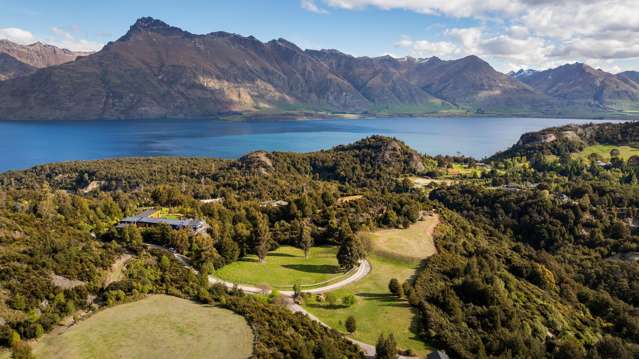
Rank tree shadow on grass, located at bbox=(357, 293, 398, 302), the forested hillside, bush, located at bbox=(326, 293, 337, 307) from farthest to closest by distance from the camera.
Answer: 1. tree shadow on grass, located at bbox=(357, 293, 398, 302)
2. bush, located at bbox=(326, 293, 337, 307)
3. the forested hillside

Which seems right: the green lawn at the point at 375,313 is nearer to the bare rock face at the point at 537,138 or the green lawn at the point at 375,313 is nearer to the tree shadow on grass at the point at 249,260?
the tree shadow on grass at the point at 249,260

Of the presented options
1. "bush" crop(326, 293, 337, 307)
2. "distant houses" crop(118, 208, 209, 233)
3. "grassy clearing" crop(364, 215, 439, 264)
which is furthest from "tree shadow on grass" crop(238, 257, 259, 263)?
"grassy clearing" crop(364, 215, 439, 264)

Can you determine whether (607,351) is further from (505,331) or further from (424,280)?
(424,280)

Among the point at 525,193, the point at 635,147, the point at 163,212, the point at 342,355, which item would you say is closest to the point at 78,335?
the point at 342,355

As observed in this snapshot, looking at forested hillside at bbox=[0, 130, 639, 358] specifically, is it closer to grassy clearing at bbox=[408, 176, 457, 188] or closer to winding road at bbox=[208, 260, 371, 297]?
grassy clearing at bbox=[408, 176, 457, 188]

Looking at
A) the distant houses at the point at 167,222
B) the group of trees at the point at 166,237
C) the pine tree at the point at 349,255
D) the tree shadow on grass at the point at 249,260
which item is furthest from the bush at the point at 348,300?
the distant houses at the point at 167,222

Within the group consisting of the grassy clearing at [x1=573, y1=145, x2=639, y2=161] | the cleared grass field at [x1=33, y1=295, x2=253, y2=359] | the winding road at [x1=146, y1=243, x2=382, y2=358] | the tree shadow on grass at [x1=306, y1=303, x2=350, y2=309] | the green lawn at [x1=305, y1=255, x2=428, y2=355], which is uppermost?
the grassy clearing at [x1=573, y1=145, x2=639, y2=161]

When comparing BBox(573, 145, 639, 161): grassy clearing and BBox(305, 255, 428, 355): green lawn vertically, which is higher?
BBox(573, 145, 639, 161): grassy clearing
